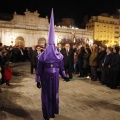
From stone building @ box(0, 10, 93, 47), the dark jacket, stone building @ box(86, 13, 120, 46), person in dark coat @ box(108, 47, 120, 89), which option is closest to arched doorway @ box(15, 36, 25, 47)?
stone building @ box(0, 10, 93, 47)

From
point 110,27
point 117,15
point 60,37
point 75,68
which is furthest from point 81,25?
point 75,68

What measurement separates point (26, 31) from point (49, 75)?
45.0m

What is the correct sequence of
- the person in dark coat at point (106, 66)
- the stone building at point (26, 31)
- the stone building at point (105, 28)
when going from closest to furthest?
the person in dark coat at point (106, 66) → the stone building at point (26, 31) → the stone building at point (105, 28)

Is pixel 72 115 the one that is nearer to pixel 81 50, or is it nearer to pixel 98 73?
pixel 98 73

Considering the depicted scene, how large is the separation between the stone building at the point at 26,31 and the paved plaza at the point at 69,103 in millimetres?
Answer: 36610

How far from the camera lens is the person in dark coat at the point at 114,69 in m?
10.1

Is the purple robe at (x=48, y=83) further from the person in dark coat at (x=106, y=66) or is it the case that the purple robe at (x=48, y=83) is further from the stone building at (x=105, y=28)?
the stone building at (x=105, y=28)

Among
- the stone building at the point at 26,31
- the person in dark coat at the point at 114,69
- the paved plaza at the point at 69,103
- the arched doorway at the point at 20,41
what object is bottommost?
the paved plaza at the point at 69,103

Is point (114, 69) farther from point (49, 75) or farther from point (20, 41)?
point (20, 41)

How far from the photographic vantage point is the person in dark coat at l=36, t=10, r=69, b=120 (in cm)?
554

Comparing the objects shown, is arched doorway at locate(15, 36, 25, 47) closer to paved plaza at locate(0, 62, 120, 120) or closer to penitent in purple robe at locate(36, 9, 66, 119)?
paved plaza at locate(0, 62, 120, 120)

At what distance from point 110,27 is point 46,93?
73814mm

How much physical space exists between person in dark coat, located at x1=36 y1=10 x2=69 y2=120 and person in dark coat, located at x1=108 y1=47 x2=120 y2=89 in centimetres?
495

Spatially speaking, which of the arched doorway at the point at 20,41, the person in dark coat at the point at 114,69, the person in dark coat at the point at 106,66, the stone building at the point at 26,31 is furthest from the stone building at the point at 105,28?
the person in dark coat at the point at 114,69
